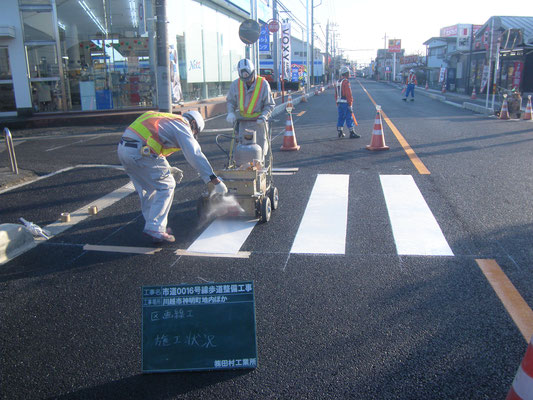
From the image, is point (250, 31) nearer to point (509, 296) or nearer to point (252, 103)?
point (252, 103)

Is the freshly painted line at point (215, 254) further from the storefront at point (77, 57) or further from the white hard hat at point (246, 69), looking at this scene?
the storefront at point (77, 57)

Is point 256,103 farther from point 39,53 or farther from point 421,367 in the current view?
point 39,53

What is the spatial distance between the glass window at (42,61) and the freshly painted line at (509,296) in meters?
17.3

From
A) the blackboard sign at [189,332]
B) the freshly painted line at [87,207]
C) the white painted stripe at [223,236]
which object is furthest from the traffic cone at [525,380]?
the freshly painted line at [87,207]

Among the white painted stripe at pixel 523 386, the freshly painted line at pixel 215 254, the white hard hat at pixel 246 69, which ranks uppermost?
the white hard hat at pixel 246 69

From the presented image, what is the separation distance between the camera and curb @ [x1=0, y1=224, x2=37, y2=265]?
5021 millimetres

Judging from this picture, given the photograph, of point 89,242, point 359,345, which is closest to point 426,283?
point 359,345

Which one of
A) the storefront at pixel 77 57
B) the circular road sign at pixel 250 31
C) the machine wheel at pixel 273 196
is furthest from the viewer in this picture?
the storefront at pixel 77 57

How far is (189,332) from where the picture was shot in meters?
2.99

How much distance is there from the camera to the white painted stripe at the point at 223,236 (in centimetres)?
514

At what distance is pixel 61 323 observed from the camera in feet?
12.2

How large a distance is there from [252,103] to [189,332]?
4.69m

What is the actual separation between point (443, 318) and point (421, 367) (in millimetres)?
708

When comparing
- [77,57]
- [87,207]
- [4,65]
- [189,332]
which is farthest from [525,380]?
[4,65]
